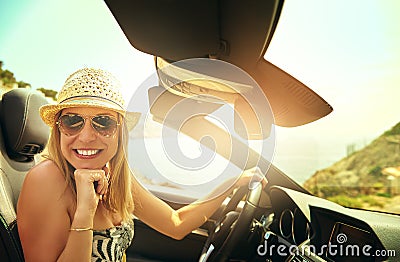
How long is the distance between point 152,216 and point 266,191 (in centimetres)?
48

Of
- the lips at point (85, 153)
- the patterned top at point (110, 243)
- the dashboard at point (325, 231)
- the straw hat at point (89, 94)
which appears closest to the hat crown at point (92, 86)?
the straw hat at point (89, 94)

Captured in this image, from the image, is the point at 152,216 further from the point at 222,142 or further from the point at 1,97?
the point at 1,97

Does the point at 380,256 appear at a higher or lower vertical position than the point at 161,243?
higher

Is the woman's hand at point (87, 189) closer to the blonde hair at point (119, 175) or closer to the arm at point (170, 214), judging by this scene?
the blonde hair at point (119, 175)

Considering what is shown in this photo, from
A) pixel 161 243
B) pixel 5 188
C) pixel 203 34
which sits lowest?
pixel 161 243

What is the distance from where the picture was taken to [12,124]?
4.99ft

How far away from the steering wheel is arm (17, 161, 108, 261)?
37 cm

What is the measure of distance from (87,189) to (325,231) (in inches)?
25.9

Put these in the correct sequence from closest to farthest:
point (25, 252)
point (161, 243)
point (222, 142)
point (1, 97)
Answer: point (25, 252) → point (1, 97) → point (222, 142) → point (161, 243)

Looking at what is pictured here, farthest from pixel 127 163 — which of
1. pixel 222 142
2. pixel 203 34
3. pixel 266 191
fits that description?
pixel 203 34

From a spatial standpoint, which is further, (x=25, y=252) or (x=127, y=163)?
(x=127, y=163)

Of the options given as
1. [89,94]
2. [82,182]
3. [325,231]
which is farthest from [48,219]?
[325,231]

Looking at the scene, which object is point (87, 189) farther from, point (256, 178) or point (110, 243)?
point (256, 178)

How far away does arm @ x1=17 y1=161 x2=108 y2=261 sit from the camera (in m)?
1.24
